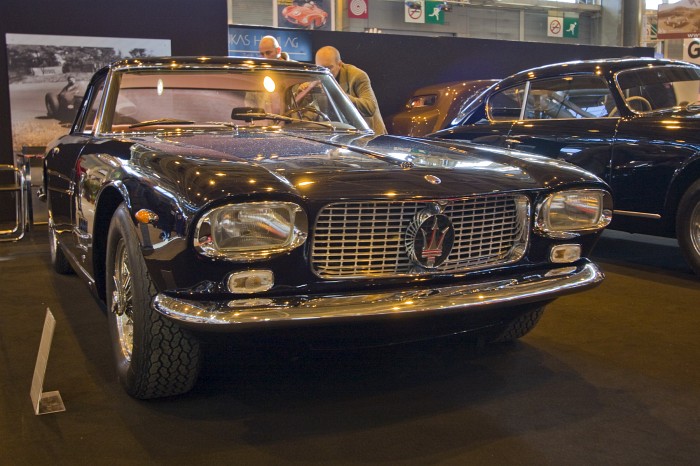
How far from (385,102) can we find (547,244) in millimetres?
8151

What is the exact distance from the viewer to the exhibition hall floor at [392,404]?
8.19 feet

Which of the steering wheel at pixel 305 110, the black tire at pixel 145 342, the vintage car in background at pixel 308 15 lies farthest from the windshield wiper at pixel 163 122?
the vintage car in background at pixel 308 15

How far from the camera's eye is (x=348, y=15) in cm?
1872

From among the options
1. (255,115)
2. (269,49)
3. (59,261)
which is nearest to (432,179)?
(255,115)

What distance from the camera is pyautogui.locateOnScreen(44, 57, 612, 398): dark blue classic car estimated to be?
247cm

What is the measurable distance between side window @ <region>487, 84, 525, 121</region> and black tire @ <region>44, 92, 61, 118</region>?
4229 millimetres

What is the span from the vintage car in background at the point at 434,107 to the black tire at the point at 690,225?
4.12 metres

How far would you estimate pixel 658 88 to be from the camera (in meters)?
5.50

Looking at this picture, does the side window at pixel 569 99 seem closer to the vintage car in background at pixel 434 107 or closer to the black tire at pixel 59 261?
the vintage car in background at pixel 434 107

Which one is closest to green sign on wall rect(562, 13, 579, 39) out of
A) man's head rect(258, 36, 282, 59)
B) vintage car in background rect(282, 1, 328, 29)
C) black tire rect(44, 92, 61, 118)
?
vintage car in background rect(282, 1, 328, 29)

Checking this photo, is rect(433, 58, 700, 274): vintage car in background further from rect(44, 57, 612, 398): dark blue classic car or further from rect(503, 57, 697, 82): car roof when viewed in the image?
rect(44, 57, 612, 398): dark blue classic car

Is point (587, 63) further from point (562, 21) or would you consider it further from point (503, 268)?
point (562, 21)

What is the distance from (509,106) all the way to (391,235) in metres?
4.08

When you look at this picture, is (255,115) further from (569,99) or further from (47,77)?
(47,77)
